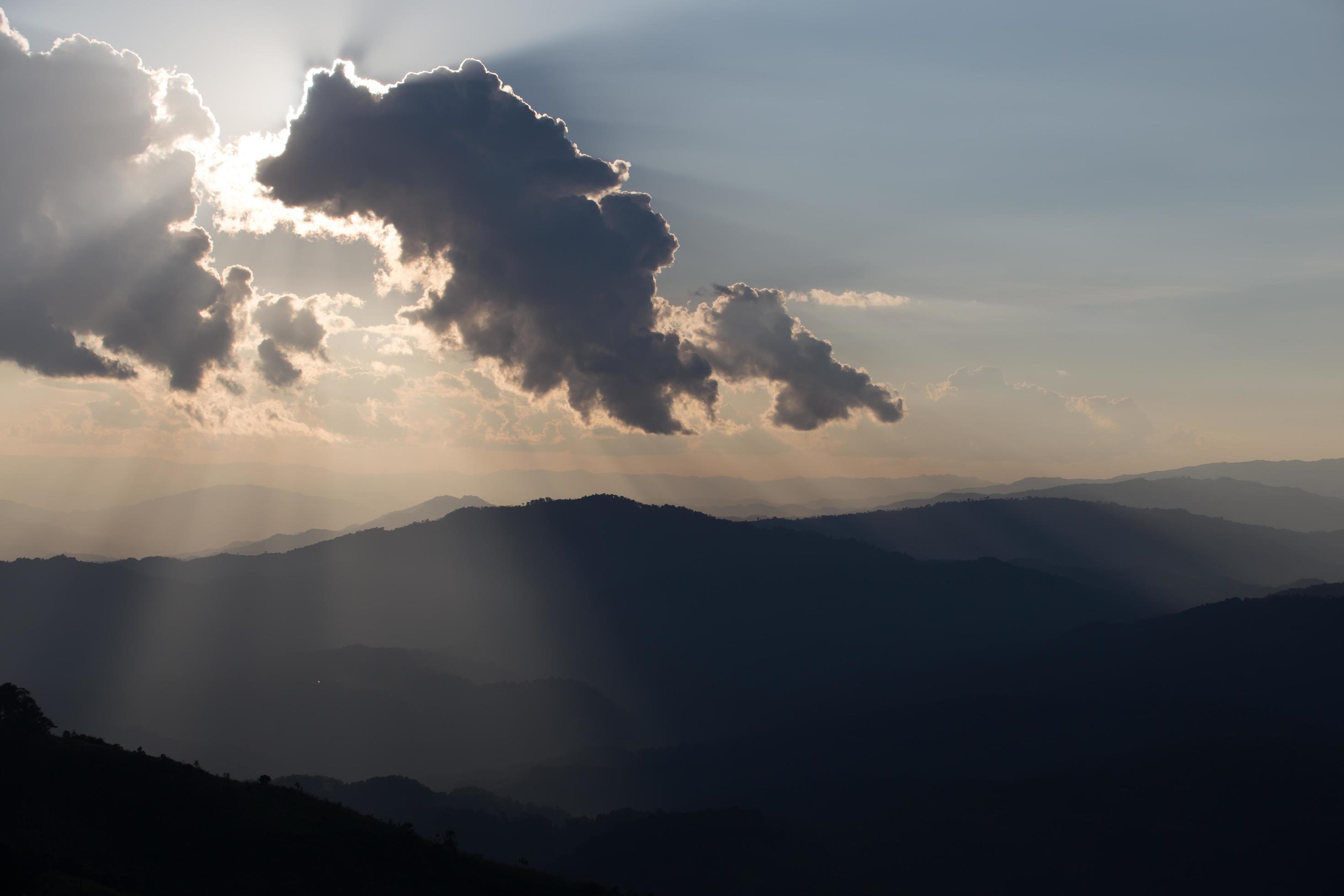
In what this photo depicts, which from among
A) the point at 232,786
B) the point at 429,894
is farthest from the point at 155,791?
the point at 429,894

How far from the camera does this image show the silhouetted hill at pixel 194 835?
279 ft

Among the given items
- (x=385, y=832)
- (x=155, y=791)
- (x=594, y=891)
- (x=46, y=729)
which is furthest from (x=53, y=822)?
(x=594, y=891)

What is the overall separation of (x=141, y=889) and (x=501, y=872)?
4342 centimetres

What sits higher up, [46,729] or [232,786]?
[46,729]

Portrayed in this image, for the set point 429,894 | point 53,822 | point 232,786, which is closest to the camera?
point 53,822

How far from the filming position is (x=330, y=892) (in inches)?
3617

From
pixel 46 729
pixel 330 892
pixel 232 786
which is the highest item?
pixel 46 729

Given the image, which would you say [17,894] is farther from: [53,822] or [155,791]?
[155,791]

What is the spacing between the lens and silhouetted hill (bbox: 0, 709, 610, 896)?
8494cm

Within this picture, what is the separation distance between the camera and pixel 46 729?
333 feet

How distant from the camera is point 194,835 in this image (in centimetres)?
9362

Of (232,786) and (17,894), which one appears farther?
(232,786)

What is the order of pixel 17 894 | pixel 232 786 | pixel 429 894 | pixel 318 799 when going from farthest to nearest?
pixel 318 799, pixel 232 786, pixel 429 894, pixel 17 894

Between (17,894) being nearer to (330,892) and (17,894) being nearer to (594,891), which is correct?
(330,892)
